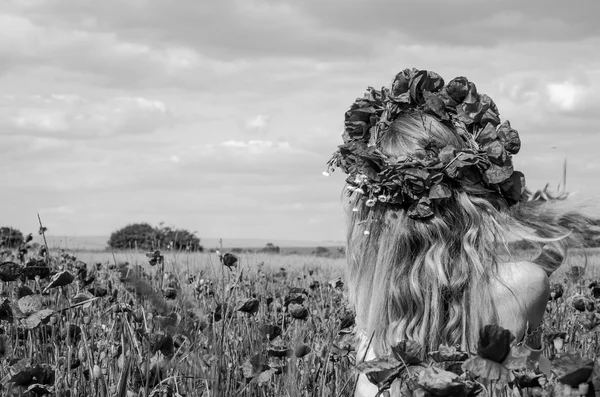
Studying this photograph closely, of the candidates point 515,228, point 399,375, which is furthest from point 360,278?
point 399,375

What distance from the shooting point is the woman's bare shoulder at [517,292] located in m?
2.61

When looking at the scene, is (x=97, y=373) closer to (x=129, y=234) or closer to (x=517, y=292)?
(x=517, y=292)

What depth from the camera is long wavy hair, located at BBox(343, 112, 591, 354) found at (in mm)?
2607

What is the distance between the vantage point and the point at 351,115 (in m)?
2.92

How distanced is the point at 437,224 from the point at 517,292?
359 millimetres

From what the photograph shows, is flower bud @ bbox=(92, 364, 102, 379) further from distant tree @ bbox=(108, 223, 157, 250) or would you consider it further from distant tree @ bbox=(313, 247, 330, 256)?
distant tree @ bbox=(108, 223, 157, 250)

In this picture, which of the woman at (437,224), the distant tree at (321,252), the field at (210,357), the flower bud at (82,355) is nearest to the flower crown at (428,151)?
the woman at (437,224)

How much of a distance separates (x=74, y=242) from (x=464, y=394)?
19.3 feet

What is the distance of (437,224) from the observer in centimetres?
262

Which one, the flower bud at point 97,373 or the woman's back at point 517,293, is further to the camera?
the woman's back at point 517,293

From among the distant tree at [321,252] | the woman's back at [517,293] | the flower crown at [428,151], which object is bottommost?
the distant tree at [321,252]

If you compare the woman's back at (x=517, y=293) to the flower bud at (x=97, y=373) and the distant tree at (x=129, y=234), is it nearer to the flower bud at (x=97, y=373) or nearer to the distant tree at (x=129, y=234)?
the flower bud at (x=97, y=373)

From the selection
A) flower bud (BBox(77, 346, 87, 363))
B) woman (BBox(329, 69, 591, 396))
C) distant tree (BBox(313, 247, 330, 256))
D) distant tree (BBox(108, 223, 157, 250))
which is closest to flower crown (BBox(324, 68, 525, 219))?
woman (BBox(329, 69, 591, 396))

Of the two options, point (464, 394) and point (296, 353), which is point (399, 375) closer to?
point (464, 394)
